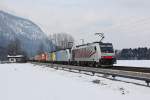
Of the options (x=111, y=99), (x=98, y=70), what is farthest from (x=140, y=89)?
(x=98, y=70)

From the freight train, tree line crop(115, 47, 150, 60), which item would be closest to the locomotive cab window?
the freight train

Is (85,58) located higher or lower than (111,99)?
A: higher

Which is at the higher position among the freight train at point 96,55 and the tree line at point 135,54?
the tree line at point 135,54

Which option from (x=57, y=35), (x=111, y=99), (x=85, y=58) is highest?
(x=57, y=35)

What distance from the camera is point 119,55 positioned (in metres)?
151

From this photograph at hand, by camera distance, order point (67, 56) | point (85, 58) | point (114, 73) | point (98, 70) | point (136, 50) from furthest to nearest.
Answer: point (136, 50), point (67, 56), point (85, 58), point (98, 70), point (114, 73)

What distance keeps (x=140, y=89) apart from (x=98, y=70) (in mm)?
8948

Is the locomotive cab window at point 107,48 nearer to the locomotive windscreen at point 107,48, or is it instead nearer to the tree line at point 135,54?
the locomotive windscreen at point 107,48

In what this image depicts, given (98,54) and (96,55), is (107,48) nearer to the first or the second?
(98,54)

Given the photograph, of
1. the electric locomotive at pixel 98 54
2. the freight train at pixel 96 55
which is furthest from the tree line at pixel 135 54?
the electric locomotive at pixel 98 54

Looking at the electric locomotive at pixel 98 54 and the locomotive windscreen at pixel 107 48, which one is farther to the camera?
the locomotive windscreen at pixel 107 48

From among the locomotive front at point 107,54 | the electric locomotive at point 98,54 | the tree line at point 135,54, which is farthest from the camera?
the tree line at point 135,54

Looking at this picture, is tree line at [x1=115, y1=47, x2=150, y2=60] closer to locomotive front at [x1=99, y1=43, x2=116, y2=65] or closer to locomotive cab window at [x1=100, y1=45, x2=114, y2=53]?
locomotive cab window at [x1=100, y1=45, x2=114, y2=53]

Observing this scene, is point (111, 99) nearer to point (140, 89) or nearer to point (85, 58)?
point (140, 89)
